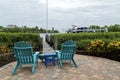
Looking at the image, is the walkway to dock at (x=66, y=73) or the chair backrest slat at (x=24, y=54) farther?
the chair backrest slat at (x=24, y=54)

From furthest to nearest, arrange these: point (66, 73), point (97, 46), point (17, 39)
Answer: point (17, 39) → point (97, 46) → point (66, 73)

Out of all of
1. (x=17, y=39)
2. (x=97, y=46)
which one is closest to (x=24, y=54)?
(x=97, y=46)

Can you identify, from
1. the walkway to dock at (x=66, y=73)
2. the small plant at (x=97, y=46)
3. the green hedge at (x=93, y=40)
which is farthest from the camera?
the small plant at (x=97, y=46)

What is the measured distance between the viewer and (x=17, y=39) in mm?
14492

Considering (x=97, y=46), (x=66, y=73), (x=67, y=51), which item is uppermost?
(x=67, y=51)

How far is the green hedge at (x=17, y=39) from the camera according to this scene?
13897mm

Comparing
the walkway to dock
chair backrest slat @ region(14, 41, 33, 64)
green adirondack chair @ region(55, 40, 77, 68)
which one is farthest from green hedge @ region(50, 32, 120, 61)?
chair backrest slat @ region(14, 41, 33, 64)

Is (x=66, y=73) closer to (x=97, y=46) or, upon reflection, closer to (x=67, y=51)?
(x=67, y=51)

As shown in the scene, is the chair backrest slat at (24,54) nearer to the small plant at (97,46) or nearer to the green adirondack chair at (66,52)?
the green adirondack chair at (66,52)

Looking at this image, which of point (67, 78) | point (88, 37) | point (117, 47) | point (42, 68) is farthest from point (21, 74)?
point (88, 37)

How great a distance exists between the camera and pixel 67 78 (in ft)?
22.7

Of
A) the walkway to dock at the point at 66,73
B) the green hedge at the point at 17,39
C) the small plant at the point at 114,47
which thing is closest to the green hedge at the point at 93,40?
the small plant at the point at 114,47

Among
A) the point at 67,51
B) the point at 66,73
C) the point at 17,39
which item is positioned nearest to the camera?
the point at 66,73

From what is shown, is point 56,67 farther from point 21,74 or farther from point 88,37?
point 88,37
